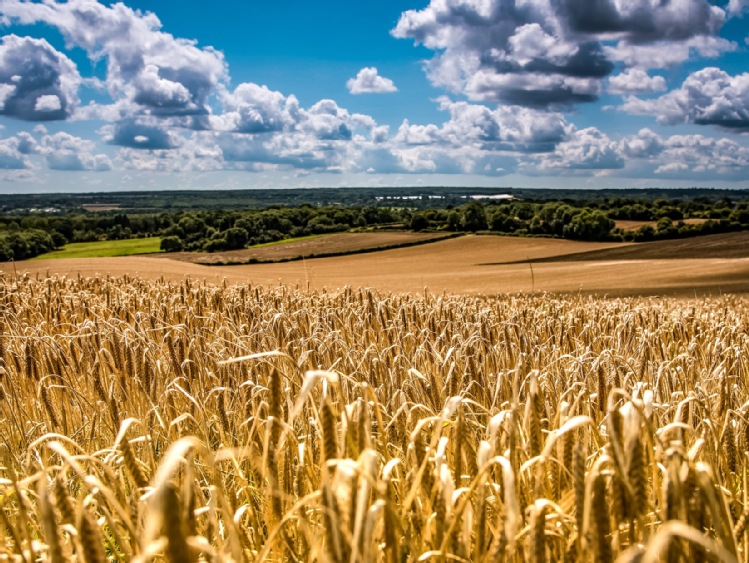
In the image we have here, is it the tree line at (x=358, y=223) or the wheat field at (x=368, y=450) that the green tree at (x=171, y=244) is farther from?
the wheat field at (x=368, y=450)

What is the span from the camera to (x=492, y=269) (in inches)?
1291

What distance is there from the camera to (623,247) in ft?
137

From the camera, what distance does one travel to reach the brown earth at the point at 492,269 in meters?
21.1

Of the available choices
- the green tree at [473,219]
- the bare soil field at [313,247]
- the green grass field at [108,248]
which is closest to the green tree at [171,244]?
the green grass field at [108,248]

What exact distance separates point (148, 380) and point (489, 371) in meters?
2.48

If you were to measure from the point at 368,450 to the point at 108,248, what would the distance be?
1498 inches

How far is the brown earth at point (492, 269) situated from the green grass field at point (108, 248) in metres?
4.05

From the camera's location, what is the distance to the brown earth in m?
21.1

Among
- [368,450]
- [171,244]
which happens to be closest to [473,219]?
[171,244]

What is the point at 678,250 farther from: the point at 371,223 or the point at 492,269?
the point at 371,223

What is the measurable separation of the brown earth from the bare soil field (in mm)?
1865

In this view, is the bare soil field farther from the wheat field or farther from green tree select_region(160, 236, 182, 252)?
the wheat field

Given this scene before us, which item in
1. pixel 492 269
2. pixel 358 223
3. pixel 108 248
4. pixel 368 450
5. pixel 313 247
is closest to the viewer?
pixel 368 450

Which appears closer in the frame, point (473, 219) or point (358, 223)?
point (473, 219)
